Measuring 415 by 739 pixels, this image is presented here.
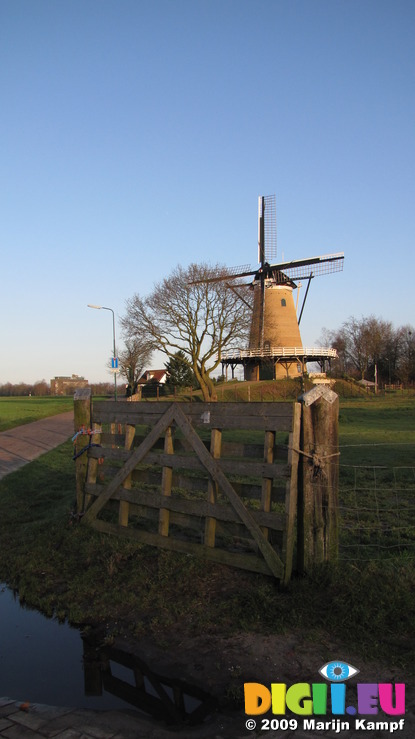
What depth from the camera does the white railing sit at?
52.5 metres

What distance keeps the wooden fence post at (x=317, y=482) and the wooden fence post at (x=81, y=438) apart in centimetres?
Answer: 366

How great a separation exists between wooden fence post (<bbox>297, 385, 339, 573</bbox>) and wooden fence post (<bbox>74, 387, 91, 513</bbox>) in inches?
144

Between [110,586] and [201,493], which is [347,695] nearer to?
[110,586]

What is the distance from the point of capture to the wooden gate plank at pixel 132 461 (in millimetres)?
6254

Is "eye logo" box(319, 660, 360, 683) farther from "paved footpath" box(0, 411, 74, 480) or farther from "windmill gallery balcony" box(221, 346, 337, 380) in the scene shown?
"windmill gallery balcony" box(221, 346, 337, 380)

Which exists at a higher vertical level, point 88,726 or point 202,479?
point 202,479

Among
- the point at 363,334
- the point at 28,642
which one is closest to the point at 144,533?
the point at 28,642

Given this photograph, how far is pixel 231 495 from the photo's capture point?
5449mm

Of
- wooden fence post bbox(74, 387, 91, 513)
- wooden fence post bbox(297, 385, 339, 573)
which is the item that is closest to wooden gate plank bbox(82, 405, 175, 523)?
wooden fence post bbox(74, 387, 91, 513)

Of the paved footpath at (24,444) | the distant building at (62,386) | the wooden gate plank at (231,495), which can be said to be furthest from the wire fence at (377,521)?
the distant building at (62,386)

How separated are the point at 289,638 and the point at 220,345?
1659 inches

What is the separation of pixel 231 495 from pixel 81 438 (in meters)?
3.02

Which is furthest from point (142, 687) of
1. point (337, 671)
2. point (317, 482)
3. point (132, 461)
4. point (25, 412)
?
point (25, 412)

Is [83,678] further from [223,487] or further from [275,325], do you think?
[275,325]
